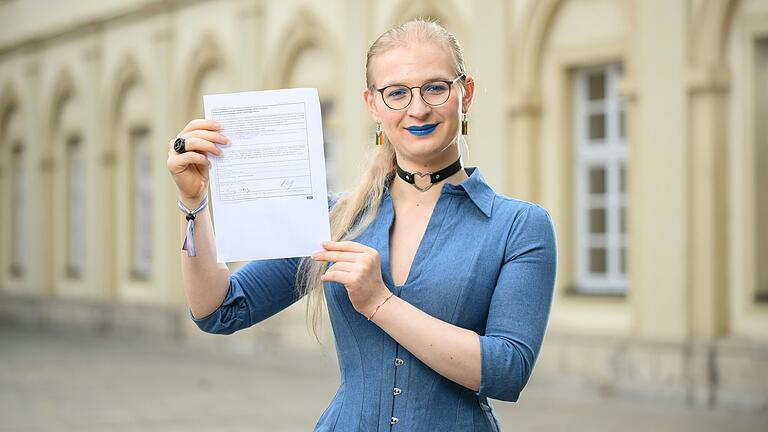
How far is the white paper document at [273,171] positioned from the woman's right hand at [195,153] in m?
0.02

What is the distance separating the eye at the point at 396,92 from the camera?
8.11 feet

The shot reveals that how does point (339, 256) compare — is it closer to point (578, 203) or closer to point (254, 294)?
point (254, 294)

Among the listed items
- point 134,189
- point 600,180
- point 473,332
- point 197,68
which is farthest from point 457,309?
point 134,189

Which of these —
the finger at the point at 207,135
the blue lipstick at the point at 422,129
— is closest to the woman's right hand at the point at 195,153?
the finger at the point at 207,135

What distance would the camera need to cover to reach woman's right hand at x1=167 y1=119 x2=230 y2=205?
249 centimetres

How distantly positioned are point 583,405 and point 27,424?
5.04m

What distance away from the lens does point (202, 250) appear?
2.63 meters

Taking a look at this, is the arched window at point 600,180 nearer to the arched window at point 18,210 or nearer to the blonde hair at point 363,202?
the blonde hair at point 363,202

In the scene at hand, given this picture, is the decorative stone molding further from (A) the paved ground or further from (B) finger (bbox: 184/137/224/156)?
(B) finger (bbox: 184/137/224/156)

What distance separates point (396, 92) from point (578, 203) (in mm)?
10756

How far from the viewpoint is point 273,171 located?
254 centimetres

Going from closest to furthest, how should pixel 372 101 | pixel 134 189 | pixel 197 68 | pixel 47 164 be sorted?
1. pixel 372 101
2. pixel 197 68
3. pixel 134 189
4. pixel 47 164

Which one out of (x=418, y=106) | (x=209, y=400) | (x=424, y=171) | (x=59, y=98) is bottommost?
(x=209, y=400)

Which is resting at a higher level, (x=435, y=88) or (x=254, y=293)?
(x=435, y=88)
